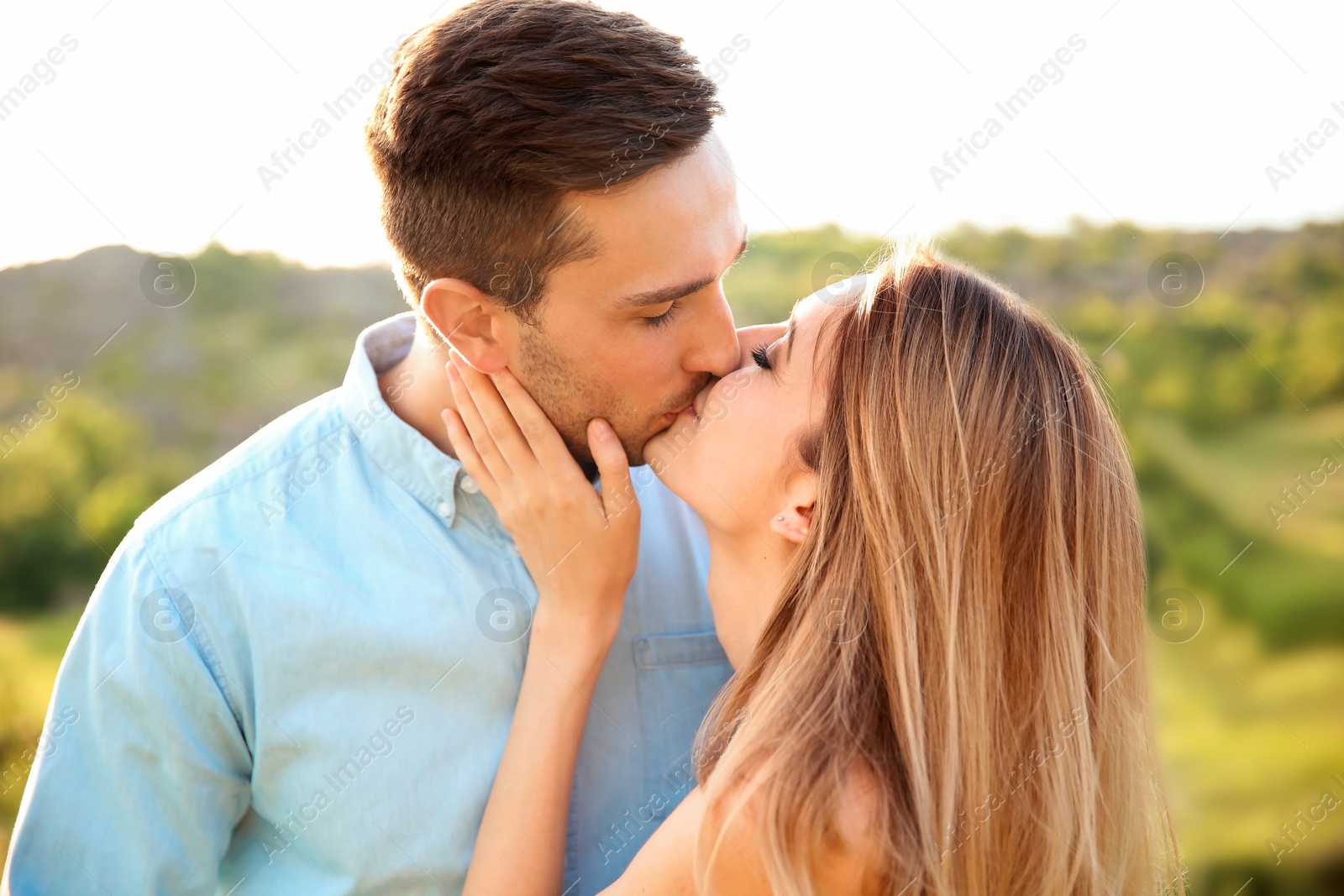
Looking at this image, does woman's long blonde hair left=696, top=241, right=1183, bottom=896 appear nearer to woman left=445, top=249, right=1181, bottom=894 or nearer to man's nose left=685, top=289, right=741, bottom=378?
woman left=445, top=249, right=1181, bottom=894

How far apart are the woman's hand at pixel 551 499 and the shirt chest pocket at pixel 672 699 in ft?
0.73

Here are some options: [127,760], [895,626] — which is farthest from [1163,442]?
[127,760]

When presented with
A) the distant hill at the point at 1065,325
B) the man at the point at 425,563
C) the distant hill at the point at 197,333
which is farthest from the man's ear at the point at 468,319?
the distant hill at the point at 197,333

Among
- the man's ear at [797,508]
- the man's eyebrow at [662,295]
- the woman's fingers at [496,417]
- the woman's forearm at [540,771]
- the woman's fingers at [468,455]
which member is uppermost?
the man's eyebrow at [662,295]

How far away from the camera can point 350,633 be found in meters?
1.78

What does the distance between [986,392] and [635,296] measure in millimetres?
724

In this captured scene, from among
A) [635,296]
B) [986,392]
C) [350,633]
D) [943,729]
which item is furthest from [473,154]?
[943,729]

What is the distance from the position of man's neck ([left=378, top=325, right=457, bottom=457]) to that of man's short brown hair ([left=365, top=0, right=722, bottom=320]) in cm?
20

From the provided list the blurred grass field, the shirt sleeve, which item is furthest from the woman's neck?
the blurred grass field

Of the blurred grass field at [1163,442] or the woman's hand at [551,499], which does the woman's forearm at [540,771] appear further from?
the blurred grass field at [1163,442]

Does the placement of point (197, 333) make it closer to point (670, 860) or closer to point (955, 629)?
point (670, 860)

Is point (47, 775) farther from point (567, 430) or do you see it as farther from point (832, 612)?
point (832, 612)

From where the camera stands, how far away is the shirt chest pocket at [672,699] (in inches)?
77.0

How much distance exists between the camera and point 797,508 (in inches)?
67.6
